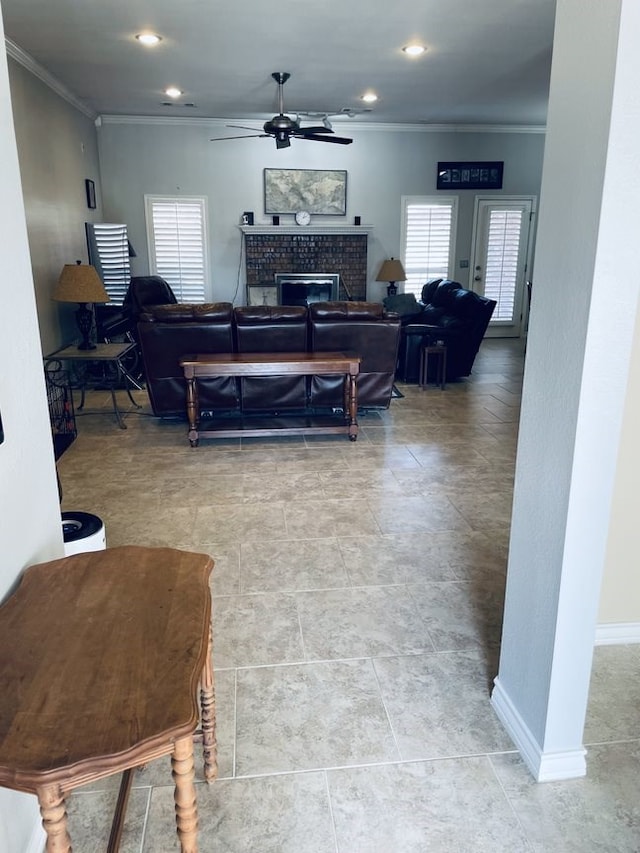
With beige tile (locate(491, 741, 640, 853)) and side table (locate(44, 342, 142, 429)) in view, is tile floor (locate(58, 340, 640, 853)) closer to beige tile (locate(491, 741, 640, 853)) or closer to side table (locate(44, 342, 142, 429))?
beige tile (locate(491, 741, 640, 853))

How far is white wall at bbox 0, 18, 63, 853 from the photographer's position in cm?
142

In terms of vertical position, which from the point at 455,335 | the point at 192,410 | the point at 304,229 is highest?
the point at 304,229

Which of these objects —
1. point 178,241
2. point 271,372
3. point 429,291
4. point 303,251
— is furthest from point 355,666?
point 178,241

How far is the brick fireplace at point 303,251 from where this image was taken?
8.67 m

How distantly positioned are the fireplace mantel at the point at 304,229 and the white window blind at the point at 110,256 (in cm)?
183

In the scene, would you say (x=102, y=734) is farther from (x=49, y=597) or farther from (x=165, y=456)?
(x=165, y=456)

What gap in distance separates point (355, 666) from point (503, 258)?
27.8 feet

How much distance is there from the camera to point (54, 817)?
972 mm

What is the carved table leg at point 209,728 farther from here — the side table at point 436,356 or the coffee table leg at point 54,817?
the side table at point 436,356

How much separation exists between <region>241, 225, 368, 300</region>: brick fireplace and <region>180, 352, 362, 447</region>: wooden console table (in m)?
4.21

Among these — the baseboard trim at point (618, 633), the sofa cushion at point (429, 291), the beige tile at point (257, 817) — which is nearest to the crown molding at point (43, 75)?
the sofa cushion at point (429, 291)

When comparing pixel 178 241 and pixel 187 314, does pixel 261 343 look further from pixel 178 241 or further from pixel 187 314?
pixel 178 241

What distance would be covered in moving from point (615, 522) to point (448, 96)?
626 cm

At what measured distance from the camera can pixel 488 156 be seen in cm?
911
